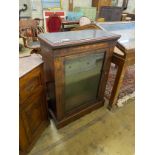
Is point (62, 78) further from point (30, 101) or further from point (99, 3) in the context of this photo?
point (99, 3)

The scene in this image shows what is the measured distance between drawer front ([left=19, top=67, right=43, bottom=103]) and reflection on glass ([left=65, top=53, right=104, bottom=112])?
28cm

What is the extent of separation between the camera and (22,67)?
3.79 ft

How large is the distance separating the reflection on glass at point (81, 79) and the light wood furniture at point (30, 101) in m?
0.28

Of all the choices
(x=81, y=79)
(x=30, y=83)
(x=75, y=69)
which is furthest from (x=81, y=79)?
(x=30, y=83)

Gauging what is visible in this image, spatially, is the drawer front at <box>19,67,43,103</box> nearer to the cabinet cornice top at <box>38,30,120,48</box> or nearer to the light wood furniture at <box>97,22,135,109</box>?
the cabinet cornice top at <box>38,30,120,48</box>

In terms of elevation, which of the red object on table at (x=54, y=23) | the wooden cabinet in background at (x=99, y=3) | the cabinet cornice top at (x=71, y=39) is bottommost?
the cabinet cornice top at (x=71, y=39)

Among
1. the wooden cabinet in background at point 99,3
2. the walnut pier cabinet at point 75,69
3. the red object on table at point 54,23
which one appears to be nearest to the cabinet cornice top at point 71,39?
the walnut pier cabinet at point 75,69

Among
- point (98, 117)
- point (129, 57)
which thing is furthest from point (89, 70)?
point (98, 117)

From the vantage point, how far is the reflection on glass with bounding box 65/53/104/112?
1.47 metres

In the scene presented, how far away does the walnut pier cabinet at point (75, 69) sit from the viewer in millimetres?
1292

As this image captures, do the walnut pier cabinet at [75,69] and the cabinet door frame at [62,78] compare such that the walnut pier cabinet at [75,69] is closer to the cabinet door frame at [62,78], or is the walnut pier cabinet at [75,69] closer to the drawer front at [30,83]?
the cabinet door frame at [62,78]

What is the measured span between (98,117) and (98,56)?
841 mm
